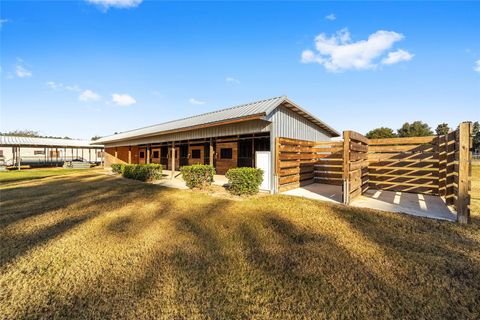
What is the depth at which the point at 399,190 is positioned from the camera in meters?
8.21

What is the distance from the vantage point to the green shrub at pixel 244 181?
294 inches

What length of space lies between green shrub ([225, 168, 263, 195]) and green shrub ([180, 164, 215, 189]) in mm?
1698

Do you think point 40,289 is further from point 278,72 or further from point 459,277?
point 278,72

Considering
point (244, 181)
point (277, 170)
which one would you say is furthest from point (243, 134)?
point (244, 181)

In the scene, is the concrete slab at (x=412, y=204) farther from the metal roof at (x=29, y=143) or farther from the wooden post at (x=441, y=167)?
the metal roof at (x=29, y=143)

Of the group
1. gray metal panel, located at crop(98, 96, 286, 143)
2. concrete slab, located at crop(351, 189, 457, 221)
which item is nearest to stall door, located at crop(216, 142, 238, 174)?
gray metal panel, located at crop(98, 96, 286, 143)

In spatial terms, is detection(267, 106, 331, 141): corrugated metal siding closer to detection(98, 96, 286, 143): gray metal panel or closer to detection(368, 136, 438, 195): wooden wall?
detection(98, 96, 286, 143): gray metal panel

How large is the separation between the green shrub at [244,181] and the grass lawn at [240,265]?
1.99 m

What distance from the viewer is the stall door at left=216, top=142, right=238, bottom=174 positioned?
1379cm

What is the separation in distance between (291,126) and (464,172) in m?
6.06

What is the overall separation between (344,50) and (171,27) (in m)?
11.1

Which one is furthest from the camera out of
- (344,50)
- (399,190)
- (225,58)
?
(225,58)

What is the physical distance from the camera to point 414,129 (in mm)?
48781

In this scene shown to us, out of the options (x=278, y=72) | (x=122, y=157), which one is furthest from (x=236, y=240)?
(x=122, y=157)
